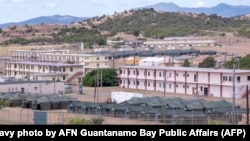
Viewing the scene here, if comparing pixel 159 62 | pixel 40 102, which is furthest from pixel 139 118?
pixel 159 62

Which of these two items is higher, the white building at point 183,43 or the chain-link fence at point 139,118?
the white building at point 183,43

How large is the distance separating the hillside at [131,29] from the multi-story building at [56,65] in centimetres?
2620

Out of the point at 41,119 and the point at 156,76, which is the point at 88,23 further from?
the point at 41,119

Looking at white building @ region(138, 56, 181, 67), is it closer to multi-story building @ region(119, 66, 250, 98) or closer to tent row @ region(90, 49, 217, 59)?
multi-story building @ region(119, 66, 250, 98)

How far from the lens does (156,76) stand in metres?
58.0

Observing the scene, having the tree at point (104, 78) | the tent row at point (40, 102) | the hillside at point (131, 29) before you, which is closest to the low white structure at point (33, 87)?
the tree at point (104, 78)

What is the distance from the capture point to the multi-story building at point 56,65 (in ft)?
218

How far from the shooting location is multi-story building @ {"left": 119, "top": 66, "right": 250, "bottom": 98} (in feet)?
164

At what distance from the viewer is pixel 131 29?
438ft

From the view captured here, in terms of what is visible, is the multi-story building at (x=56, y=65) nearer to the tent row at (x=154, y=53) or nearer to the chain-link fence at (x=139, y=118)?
the tent row at (x=154, y=53)

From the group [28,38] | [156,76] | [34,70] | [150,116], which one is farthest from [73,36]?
[150,116]

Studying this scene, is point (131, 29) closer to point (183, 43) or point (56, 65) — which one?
point (183, 43)

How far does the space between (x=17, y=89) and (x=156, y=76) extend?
12.0 meters

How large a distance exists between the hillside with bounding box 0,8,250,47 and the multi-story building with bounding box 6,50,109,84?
86.0ft
